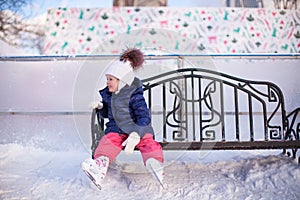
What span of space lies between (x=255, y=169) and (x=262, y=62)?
120cm

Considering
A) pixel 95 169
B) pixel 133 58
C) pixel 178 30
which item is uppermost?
pixel 178 30

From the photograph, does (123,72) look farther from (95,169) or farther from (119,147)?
(95,169)

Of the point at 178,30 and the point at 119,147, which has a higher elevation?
the point at 178,30

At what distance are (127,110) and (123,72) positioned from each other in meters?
0.18

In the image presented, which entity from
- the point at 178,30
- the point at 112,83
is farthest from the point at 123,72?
the point at 178,30

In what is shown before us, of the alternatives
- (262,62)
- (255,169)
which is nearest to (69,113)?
(255,169)

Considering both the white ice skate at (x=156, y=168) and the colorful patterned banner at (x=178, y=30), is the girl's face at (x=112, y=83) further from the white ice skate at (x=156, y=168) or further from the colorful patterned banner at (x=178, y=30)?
the colorful patterned banner at (x=178, y=30)

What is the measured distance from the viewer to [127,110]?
1.39 meters

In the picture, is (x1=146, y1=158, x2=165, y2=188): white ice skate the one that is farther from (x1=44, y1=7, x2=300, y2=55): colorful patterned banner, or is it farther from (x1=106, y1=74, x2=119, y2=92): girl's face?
(x1=44, y1=7, x2=300, y2=55): colorful patterned banner

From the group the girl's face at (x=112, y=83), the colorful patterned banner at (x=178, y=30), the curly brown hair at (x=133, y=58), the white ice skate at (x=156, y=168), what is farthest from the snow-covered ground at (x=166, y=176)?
the colorful patterned banner at (x=178, y=30)

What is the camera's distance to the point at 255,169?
1.46m

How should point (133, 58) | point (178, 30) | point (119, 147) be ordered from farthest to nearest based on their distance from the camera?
point (178, 30) → point (133, 58) → point (119, 147)

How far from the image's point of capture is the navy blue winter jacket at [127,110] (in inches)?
53.3

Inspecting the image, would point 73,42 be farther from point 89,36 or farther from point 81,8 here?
point 81,8
